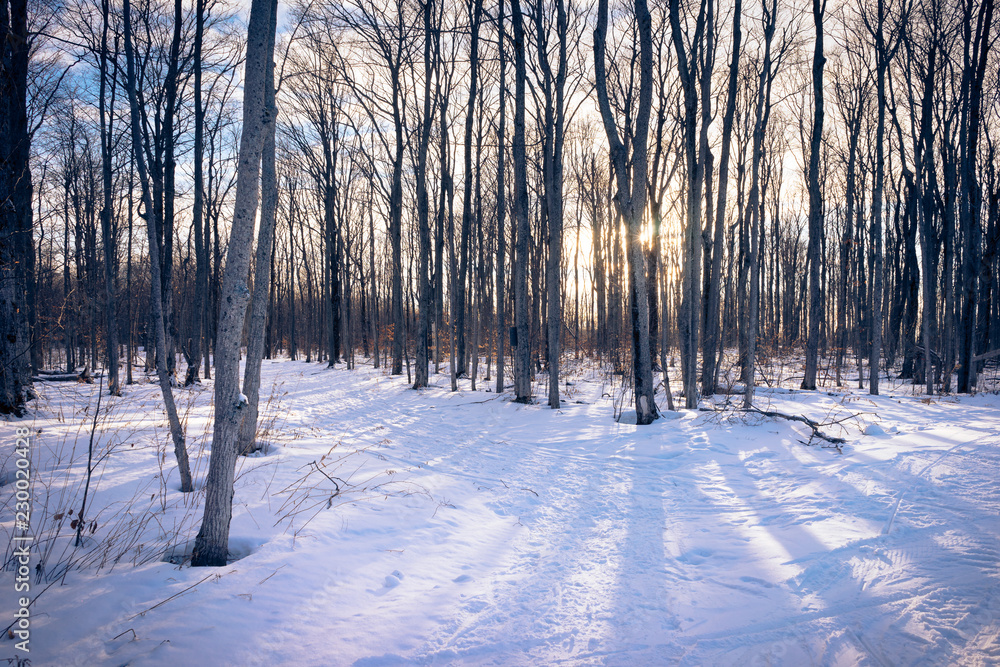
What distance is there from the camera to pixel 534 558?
10.8ft

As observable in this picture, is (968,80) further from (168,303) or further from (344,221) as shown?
(344,221)

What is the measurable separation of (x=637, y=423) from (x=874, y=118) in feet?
60.1

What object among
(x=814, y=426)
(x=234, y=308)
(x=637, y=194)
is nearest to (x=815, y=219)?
(x=637, y=194)

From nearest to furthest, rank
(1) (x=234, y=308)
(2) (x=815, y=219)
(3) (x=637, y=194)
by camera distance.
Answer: (1) (x=234, y=308) → (3) (x=637, y=194) → (2) (x=815, y=219)

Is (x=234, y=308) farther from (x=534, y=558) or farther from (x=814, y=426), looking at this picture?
(x=814, y=426)

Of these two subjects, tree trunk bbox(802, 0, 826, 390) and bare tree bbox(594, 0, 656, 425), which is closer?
bare tree bbox(594, 0, 656, 425)

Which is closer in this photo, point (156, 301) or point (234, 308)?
point (234, 308)

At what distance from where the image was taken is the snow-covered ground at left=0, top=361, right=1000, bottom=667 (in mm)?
2186

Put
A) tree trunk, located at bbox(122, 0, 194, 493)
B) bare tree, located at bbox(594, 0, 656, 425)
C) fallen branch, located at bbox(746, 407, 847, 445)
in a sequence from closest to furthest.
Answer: tree trunk, located at bbox(122, 0, 194, 493), fallen branch, located at bbox(746, 407, 847, 445), bare tree, located at bbox(594, 0, 656, 425)

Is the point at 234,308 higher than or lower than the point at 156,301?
lower

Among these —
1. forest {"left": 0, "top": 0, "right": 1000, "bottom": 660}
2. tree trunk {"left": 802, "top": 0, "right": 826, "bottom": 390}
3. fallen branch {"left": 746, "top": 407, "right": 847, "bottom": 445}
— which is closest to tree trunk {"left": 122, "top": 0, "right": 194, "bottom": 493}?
forest {"left": 0, "top": 0, "right": 1000, "bottom": 660}

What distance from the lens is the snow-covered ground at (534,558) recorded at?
2.19 meters

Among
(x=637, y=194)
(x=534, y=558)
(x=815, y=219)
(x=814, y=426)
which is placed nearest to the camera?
(x=534, y=558)

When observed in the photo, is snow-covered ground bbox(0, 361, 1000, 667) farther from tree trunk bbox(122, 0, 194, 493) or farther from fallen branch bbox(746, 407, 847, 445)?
tree trunk bbox(122, 0, 194, 493)
